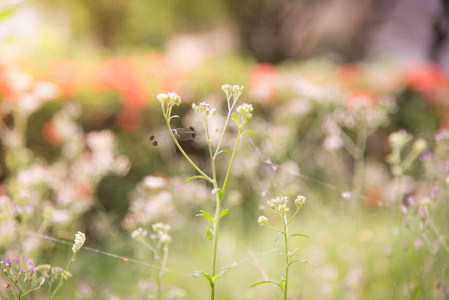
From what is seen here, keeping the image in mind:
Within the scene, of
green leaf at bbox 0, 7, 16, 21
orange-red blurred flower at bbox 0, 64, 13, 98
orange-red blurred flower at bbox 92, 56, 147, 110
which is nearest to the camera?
green leaf at bbox 0, 7, 16, 21

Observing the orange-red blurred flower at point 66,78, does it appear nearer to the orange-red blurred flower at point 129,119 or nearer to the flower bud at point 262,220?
the orange-red blurred flower at point 129,119

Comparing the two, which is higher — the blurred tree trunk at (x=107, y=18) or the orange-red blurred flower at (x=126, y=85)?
the blurred tree trunk at (x=107, y=18)

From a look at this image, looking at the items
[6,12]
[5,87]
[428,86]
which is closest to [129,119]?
[5,87]

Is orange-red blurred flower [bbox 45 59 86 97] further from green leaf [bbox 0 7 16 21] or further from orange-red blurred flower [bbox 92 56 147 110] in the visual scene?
green leaf [bbox 0 7 16 21]

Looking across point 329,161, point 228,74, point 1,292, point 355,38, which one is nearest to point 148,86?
point 228,74

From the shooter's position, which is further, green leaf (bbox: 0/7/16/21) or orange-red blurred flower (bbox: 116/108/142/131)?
orange-red blurred flower (bbox: 116/108/142/131)

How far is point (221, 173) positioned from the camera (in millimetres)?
4285

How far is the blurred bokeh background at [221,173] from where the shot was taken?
226 cm

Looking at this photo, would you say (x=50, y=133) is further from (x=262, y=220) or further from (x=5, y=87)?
(x=262, y=220)

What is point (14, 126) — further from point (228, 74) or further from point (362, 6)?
point (362, 6)

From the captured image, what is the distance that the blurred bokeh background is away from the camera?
226 cm

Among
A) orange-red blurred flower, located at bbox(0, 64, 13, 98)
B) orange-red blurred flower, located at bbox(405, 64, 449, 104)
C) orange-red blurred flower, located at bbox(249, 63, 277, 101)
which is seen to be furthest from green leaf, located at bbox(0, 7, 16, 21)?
orange-red blurred flower, located at bbox(405, 64, 449, 104)

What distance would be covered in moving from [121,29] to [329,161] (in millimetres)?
13066

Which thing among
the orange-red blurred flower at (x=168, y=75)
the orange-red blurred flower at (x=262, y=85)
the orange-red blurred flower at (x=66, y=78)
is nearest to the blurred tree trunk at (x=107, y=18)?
the orange-red blurred flower at (x=168, y=75)
